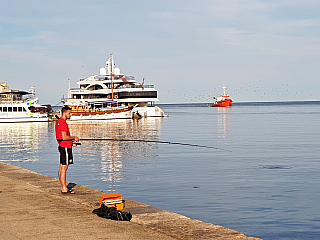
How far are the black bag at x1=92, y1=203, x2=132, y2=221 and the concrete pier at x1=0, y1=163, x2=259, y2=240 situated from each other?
9cm

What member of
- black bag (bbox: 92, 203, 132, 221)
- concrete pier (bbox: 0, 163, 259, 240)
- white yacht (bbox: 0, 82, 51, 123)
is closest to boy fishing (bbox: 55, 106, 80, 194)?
concrete pier (bbox: 0, 163, 259, 240)

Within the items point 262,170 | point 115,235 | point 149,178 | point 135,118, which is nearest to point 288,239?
point 115,235

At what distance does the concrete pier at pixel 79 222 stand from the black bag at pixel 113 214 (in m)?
0.09

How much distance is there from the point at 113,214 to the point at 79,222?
54 cm

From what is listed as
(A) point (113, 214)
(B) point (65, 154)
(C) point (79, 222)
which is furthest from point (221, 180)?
(C) point (79, 222)

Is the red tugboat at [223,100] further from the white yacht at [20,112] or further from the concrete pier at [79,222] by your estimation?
the concrete pier at [79,222]

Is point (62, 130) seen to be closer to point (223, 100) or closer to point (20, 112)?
point (20, 112)

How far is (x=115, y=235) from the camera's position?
21.9 feet

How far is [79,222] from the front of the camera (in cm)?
741

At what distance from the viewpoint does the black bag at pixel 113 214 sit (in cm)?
757

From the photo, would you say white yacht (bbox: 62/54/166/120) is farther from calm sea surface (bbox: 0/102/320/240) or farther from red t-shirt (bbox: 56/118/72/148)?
red t-shirt (bbox: 56/118/72/148)

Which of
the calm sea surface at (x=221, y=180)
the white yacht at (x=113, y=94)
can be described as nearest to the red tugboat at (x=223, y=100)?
the white yacht at (x=113, y=94)

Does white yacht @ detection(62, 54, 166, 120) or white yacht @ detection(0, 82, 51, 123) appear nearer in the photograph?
white yacht @ detection(0, 82, 51, 123)

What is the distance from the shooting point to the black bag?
757 centimetres
